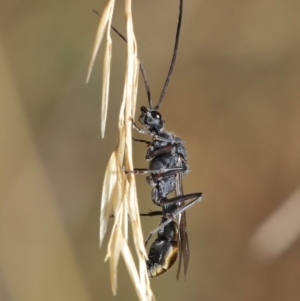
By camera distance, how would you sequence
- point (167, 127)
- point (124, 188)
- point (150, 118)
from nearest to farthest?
point (124, 188) → point (150, 118) → point (167, 127)

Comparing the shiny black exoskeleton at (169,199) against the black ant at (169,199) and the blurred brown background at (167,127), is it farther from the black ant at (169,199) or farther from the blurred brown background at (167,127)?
the blurred brown background at (167,127)

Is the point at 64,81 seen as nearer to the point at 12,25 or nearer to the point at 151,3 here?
the point at 12,25

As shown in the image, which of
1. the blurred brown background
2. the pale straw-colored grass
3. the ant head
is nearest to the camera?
the pale straw-colored grass

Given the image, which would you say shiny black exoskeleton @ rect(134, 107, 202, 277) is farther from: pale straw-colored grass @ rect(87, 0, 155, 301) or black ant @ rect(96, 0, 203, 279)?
pale straw-colored grass @ rect(87, 0, 155, 301)

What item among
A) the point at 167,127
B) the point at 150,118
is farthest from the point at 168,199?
the point at 167,127

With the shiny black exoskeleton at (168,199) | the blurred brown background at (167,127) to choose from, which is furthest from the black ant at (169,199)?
the blurred brown background at (167,127)

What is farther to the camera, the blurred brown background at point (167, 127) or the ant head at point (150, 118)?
the blurred brown background at point (167, 127)

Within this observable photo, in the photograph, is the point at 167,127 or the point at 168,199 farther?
the point at 167,127

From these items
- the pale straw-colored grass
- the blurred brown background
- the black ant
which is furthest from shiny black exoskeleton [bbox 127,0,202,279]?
the blurred brown background

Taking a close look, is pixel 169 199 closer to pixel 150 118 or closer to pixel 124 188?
pixel 150 118
